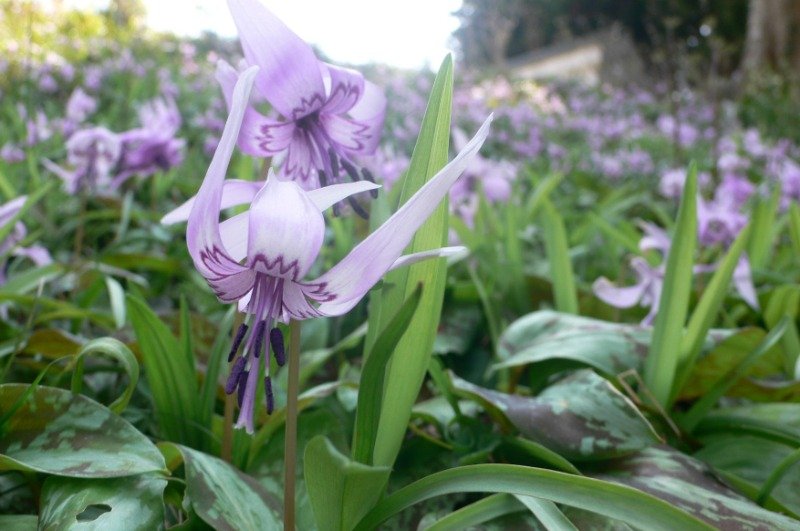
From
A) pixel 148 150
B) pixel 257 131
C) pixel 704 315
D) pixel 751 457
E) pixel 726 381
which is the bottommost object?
pixel 751 457

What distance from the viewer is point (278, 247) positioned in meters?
0.64

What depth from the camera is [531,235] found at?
3.14 metres

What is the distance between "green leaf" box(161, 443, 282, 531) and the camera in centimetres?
83

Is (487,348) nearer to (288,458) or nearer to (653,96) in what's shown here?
(288,458)

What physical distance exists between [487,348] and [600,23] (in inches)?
1167

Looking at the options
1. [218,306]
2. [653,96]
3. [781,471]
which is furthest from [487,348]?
[653,96]

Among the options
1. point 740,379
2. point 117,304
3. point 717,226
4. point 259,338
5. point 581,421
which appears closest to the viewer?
point 259,338

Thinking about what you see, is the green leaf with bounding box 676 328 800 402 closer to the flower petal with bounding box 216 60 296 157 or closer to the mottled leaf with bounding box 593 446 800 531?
the mottled leaf with bounding box 593 446 800 531

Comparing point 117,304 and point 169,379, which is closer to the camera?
point 169,379

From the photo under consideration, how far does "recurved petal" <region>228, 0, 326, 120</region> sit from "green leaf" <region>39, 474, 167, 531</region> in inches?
18.7

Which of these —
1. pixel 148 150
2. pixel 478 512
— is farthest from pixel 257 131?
pixel 148 150

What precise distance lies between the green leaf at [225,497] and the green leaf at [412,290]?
162 mm

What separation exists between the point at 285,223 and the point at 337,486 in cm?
31

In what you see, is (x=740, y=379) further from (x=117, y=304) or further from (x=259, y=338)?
(x=117, y=304)
